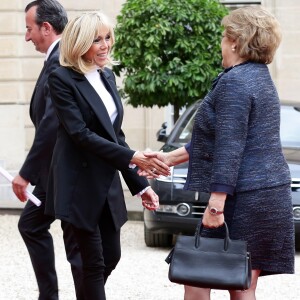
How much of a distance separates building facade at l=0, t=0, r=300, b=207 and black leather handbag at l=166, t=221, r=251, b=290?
40.9ft

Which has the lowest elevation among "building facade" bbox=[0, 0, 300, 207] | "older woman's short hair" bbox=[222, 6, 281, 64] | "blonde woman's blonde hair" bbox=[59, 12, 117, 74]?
"building facade" bbox=[0, 0, 300, 207]

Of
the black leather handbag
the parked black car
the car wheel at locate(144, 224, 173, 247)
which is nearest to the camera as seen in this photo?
the black leather handbag

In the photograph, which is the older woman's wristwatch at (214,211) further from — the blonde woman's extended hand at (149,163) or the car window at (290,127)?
the car window at (290,127)

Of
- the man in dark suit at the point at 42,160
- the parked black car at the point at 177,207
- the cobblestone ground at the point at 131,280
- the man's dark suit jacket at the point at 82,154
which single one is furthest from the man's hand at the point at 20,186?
the parked black car at the point at 177,207

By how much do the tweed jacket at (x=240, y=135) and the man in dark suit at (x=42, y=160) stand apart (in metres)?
1.40

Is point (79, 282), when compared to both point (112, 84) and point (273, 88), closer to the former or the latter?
point (112, 84)

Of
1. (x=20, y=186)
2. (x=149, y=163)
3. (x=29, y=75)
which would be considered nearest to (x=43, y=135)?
(x=20, y=186)

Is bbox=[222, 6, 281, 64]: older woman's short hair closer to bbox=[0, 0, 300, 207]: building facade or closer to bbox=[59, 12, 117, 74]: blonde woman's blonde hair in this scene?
bbox=[59, 12, 117, 74]: blonde woman's blonde hair

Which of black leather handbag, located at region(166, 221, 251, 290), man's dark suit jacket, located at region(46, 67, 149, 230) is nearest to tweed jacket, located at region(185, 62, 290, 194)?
black leather handbag, located at region(166, 221, 251, 290)

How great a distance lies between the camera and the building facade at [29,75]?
18406 millimetres

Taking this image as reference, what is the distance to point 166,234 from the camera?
11930 mm

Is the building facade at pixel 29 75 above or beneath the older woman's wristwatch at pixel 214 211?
beneath

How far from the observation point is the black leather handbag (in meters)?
5.64

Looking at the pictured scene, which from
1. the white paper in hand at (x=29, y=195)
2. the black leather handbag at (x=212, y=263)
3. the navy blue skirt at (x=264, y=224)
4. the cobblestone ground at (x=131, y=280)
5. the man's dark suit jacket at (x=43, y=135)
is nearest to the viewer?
the black leather handbag at (x=212, y=263)
